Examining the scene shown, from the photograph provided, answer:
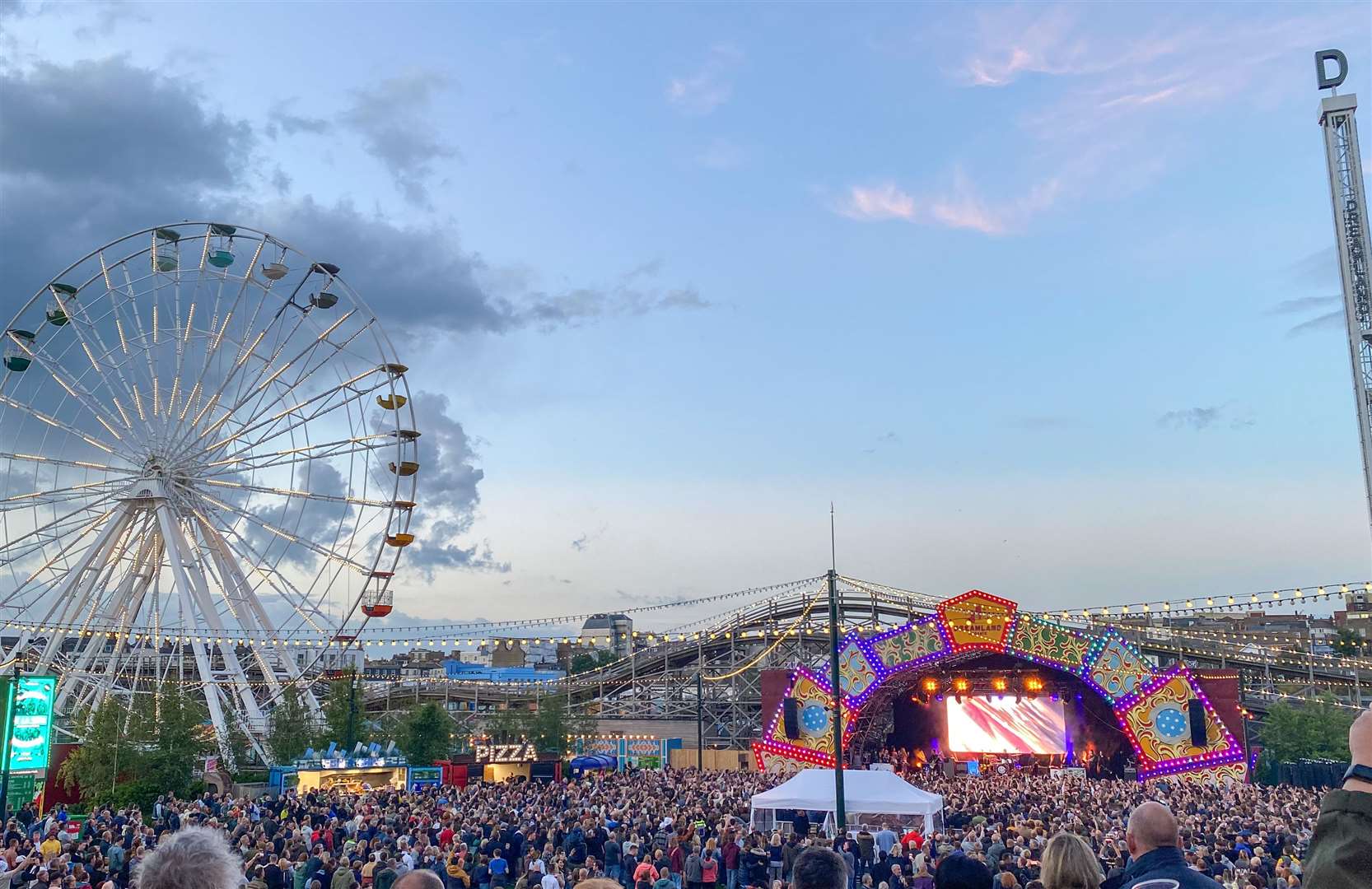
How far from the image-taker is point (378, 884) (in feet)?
48.1

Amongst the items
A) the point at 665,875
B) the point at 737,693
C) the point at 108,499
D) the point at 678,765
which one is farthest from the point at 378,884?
the point at 737,693

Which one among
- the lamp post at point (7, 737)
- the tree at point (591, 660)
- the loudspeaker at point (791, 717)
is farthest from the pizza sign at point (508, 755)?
the tree at point (591, 660)

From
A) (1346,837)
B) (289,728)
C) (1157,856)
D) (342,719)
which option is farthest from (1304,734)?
(1346,837)

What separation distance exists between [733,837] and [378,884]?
7040 millimetres

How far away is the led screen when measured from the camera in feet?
135

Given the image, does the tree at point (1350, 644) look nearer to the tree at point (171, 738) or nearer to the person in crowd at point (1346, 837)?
the tree at point (171, 738)

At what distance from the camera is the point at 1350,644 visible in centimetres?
7006

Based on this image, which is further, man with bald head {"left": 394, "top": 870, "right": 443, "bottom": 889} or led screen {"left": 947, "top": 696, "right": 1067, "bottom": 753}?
led screen {"left": 947, "top": 696, "right": 1067, "bottom": 753}

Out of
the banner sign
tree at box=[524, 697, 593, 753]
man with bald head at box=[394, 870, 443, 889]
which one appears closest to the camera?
man with bald head at box=[394, 870, 443, 889]

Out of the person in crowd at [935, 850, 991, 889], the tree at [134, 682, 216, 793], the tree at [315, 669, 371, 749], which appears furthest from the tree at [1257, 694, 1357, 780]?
the person in crowd at [935, 850, 991, 889]

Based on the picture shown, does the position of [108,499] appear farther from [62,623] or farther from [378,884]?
[378,884]

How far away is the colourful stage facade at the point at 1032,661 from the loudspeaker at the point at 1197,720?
0.14 metres

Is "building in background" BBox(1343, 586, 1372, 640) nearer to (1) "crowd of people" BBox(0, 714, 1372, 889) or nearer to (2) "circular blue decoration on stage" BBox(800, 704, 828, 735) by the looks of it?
(2) "circular blue decoration on stage" BBox(800, 704, 828, 735)

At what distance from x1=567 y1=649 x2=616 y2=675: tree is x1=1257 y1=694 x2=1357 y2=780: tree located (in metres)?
68.6
